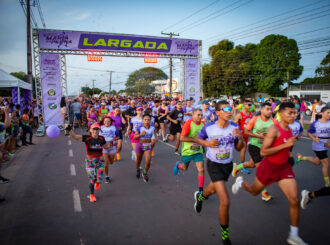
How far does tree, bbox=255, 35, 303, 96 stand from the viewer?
126ft

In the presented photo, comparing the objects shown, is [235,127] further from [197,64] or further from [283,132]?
[197,64]

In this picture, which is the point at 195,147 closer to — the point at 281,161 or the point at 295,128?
the point at 281,161

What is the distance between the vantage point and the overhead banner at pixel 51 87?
14609mm

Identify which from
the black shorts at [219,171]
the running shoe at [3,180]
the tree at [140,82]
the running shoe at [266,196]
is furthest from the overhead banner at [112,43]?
the tree at [140,82]

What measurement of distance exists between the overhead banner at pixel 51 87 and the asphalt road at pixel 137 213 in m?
9.27

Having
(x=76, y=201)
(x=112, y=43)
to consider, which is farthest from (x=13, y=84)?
(x=76, y=201)

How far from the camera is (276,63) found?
3928 centimetres

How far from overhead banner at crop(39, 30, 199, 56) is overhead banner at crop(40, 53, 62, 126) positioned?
81cm

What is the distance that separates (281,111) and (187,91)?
15.4 m

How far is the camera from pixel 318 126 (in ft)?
16.5

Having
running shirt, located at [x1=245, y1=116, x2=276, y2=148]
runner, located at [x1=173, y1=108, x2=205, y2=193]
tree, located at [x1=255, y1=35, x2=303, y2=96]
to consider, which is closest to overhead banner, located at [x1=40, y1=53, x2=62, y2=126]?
runner, located at [x1=173, y1=108, x2=205, y2=193]

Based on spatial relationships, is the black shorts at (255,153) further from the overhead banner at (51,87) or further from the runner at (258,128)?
the overhead banner at (51,87)

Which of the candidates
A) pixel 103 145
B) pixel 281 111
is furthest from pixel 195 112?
pixel 103 145

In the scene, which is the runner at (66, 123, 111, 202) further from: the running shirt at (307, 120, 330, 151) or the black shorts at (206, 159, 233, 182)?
the running shirt at (307, 120, 330, 151)
